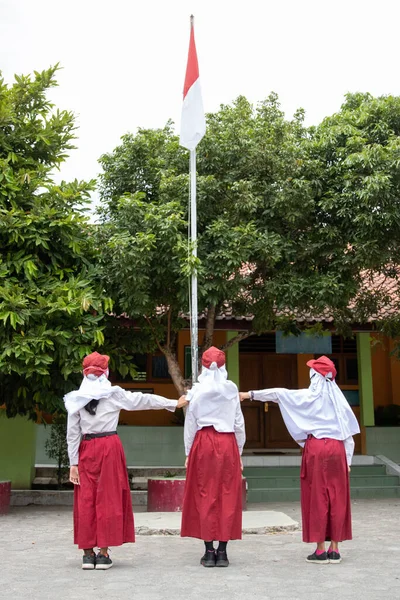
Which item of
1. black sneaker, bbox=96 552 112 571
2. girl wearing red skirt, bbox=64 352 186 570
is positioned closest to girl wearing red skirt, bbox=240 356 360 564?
girl wearing red skirt, bbox=64 352 186 570

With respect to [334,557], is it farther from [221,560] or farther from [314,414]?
[314,414]

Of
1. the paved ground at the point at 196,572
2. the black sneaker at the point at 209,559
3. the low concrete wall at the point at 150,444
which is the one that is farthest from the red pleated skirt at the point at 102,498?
the low concrete wall at the point at 150,444

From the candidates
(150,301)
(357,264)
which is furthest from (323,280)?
(150,301)

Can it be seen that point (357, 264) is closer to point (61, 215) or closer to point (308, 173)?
point (308, 173)

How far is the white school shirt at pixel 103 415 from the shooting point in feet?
17.4

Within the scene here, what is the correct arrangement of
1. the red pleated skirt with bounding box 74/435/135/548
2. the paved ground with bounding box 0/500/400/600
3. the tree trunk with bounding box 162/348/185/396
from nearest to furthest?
the paved ground with bounding box 0/500/400/600 → the red pleated skirt with bounding box 74/435/135/548 → the tree trunk with bounding box 162/348/185/396

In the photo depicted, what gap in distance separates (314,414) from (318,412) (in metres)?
0.04

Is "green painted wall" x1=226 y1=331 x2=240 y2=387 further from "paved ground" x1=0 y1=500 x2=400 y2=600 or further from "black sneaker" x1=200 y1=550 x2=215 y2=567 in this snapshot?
"black sneaker" x1=200 y1=550 x2=215 y2=567

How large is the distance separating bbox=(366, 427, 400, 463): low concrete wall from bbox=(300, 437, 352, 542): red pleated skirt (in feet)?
26.5

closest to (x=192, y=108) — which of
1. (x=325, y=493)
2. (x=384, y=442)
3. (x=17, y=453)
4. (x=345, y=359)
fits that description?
(x=325, y=493)

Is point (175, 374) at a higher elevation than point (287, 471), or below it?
higher

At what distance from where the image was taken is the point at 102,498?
509cm

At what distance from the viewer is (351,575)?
483 centimetres

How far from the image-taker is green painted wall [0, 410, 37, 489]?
1105cm
